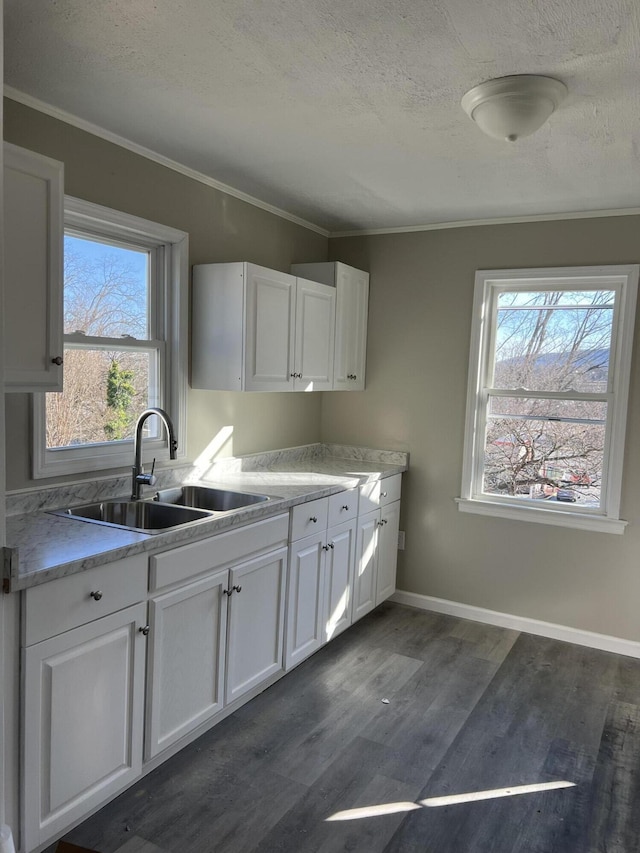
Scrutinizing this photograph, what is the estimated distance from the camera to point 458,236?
3.86m

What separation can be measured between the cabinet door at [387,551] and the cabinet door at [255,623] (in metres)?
1.08

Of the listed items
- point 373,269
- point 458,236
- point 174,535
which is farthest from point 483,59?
point 373,269

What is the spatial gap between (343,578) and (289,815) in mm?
1390

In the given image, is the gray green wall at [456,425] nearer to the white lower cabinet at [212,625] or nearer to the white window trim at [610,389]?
the white window trim at [610,389]

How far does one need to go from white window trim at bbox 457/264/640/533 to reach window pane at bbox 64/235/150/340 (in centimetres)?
195

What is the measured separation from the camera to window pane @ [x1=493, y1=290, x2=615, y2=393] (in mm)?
3545

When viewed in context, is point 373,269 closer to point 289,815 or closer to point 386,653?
point 386,653

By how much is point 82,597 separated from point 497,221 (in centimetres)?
305

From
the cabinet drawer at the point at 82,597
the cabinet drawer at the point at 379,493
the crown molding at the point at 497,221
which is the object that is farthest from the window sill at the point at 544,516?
the cabinet drawer at the point at 82,597

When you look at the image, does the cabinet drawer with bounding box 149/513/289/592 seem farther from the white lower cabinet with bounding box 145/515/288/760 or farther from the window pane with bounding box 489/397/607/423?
the window pane with bounding box 489/397/607/423

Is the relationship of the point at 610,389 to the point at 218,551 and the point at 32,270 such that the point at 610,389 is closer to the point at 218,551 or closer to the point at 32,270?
the point at 218,551

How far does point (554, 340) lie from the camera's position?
367 cm

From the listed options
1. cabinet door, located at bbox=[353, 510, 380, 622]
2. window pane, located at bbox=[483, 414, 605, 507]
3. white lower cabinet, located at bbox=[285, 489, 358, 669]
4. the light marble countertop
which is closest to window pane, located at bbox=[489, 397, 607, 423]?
window pane, located at bbox=[483, 414, 605, 507]

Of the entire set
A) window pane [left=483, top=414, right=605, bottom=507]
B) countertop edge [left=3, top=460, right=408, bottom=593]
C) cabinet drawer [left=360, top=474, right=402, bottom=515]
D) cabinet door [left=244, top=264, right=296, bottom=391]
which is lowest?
cabinet drawer [left=360, top=474, right=402, bottom=515]
